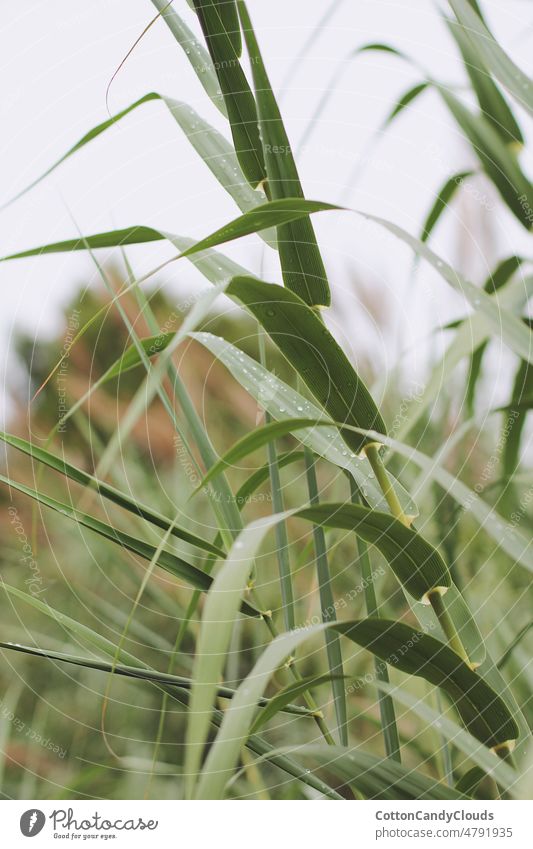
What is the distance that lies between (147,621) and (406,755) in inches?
16.2

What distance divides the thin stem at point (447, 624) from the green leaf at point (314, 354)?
0.06 metres

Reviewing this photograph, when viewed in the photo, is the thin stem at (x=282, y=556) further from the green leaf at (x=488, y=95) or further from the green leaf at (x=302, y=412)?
the green leaf at (x=488, y=95)

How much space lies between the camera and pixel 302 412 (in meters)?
0.27

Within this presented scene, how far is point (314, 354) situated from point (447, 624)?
0.11 m

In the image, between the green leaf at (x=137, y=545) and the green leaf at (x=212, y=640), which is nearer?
the green leaf at (x=212, y=640)

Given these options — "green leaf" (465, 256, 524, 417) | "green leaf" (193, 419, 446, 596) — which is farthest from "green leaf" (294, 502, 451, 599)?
"green leaf" (465, 256, 524, 417)

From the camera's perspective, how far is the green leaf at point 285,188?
24 cm

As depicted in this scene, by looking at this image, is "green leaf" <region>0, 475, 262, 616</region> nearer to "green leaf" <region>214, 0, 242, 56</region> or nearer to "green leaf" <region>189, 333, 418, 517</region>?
"green leaf" <region>189, 333, 418, 517</region>

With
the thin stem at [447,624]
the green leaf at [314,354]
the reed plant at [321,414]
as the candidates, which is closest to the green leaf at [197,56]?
the reed plant at [321,414]
